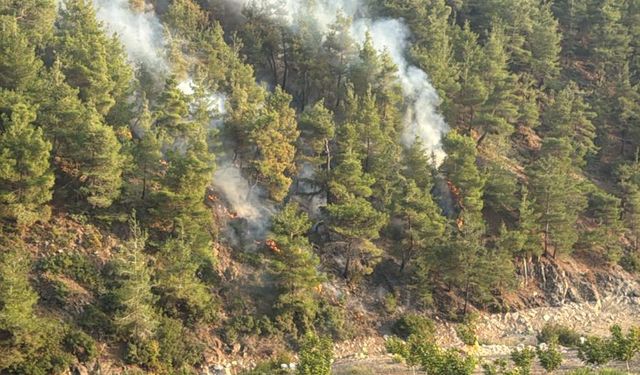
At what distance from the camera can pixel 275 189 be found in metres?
38.4

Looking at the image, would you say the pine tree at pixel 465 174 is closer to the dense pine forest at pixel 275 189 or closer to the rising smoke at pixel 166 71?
the dense pine forest at pixel 275 189

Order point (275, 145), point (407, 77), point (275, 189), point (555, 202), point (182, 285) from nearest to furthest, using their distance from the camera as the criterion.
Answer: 1. point (182, 285)
2. point (275, 145)
3. point (275, 189)
4. point (555, 202)
5. point (407, 77)

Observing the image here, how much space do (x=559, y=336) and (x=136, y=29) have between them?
4136 cm

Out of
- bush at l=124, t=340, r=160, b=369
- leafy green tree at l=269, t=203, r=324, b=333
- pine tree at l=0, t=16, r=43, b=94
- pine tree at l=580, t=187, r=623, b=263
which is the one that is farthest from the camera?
pine tree at l=580, t=187, r=623, b=263

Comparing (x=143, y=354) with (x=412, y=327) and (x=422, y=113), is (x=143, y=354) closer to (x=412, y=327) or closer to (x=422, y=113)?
(x=412, y=327)

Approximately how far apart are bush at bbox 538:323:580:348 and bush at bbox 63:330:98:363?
88.6ft

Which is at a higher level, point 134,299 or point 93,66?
point 93,66

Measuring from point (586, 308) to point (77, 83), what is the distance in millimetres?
37756

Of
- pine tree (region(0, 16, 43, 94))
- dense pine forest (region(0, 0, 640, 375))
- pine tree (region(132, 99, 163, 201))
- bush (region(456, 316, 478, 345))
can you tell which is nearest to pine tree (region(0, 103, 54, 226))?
dense pine forest (region(0, 0, 640, 375))

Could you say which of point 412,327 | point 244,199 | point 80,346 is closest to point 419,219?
point 412,327

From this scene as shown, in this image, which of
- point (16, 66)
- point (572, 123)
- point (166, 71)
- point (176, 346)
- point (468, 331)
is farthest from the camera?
point (572, 123)

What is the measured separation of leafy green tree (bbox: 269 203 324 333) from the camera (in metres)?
32.9

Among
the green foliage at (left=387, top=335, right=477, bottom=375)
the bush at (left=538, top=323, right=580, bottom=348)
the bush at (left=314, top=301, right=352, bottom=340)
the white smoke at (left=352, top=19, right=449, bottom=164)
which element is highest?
the white smoke at (left=352, top=19, right=449, bottom=164)

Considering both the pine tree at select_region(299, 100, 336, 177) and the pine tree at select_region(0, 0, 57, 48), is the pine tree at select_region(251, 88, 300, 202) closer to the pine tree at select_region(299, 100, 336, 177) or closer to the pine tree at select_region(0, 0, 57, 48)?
the pine tree at select_region(299, 100, 336, 177)
